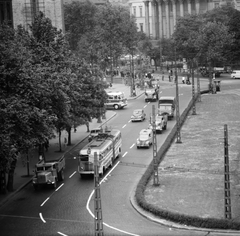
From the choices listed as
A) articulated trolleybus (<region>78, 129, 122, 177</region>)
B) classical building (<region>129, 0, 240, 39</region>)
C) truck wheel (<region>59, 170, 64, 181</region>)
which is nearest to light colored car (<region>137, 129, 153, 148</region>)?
articulated trolleybus (<region>78, 129, 122, 177</region>)

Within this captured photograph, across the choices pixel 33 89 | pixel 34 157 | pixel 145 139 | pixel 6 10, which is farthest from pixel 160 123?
pixel 6 10

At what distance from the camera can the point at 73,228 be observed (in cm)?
4019

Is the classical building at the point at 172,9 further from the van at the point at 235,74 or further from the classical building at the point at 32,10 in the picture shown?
the classical building at the point at 32,10

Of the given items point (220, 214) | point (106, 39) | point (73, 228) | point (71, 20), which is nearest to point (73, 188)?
point (73, 228)

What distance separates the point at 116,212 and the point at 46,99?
33.7ft

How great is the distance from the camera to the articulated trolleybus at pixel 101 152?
52656 millimetres

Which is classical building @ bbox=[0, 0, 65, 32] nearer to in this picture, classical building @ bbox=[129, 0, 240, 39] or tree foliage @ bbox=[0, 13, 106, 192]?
Result: tree foliage @ bbox=[0, 13, 106, 192]

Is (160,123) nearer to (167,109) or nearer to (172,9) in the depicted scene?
(167,109)

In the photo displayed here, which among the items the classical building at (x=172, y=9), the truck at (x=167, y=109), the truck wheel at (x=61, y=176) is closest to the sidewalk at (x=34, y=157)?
the truck wheel at (x=61, y=176)

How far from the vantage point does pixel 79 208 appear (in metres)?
44.9

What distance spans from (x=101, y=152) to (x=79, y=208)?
9149 millimetres

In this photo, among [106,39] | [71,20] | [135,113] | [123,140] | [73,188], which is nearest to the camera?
[73,188]

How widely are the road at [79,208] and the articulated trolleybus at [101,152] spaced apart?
29.1 inches

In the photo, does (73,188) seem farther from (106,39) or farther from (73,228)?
(106,39)
